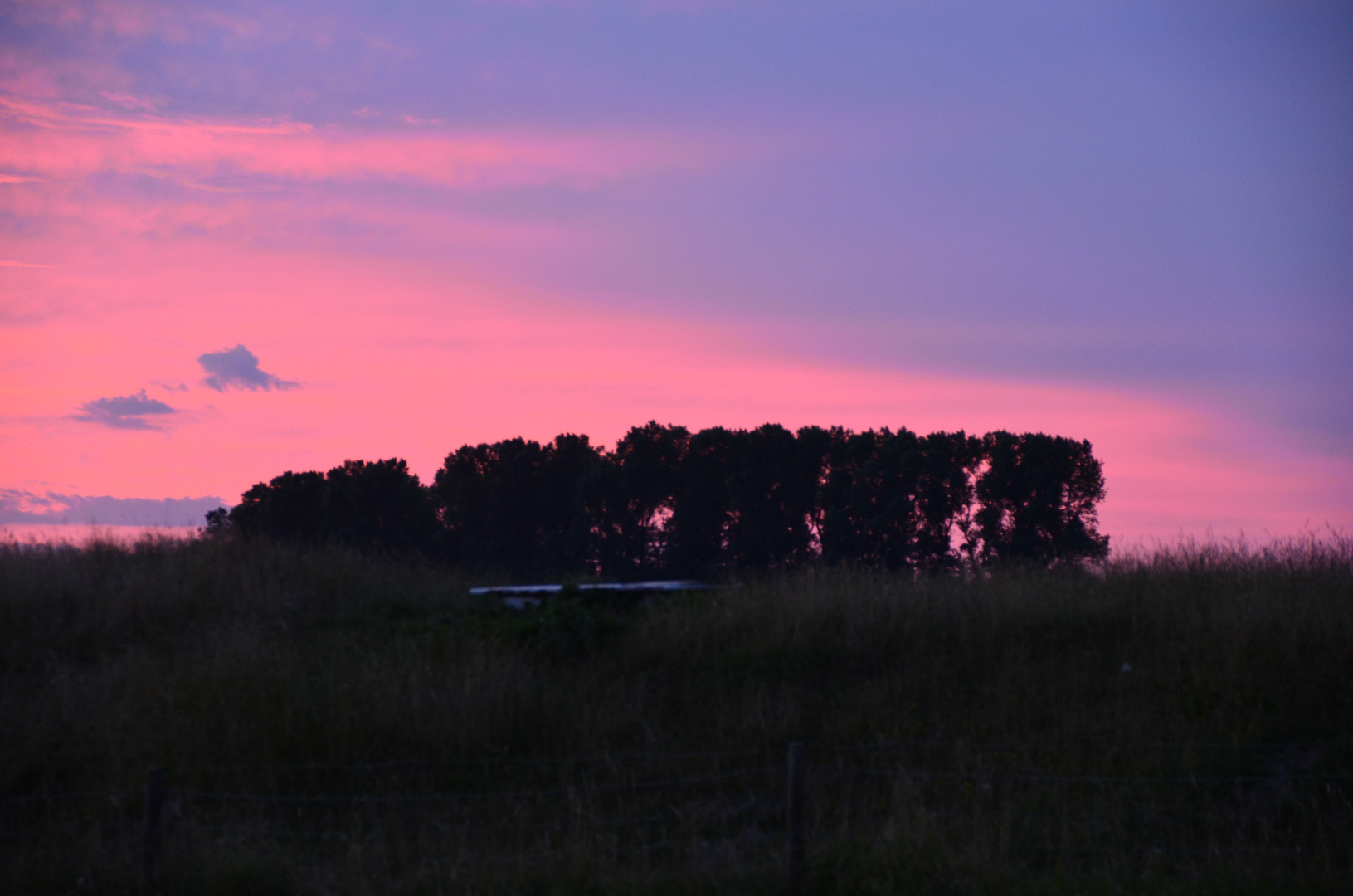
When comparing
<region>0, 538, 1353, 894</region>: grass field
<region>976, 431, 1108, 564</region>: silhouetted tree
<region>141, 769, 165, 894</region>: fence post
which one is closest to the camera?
<region>141, 769, 165, 894</region>: fence post

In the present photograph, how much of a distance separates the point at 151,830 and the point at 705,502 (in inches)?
967

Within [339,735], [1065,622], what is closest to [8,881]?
[339,735]

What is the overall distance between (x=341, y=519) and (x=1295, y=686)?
87.3 ft

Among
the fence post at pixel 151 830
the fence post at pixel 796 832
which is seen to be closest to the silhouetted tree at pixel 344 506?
the fence post at pixel 151 830

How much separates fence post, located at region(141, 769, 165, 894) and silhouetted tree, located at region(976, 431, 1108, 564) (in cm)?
2436

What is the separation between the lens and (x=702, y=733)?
11094 mm

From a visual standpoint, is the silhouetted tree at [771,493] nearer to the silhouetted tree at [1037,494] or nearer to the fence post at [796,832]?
the silhouetted tree at [1037,494]

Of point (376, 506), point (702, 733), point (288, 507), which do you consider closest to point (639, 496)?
point (376, 506)

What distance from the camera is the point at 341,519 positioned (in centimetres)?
3045

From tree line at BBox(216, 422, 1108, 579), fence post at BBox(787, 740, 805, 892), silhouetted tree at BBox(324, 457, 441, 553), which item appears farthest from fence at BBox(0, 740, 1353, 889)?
silhouetted tree at BBox(324, 457, 441, 553)

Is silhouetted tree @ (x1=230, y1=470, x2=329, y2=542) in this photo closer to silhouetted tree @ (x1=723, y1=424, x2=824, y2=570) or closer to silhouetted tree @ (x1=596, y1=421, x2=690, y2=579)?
silhouetted tree @ (x1=596, y1=421, x2=690, y2=579)

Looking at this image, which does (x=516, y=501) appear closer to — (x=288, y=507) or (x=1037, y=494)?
(x=288, y=507)

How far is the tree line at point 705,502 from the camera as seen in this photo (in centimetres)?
2877

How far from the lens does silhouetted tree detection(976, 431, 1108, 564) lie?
28.3 meters
